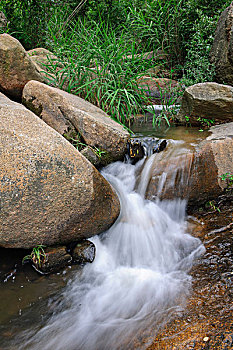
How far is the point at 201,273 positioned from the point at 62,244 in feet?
4.05

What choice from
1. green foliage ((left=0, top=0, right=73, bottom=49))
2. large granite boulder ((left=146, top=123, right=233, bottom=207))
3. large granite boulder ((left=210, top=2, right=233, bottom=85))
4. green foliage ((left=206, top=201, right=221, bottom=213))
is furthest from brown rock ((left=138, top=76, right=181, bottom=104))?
green foliage ((left=0, top=0, right=73, bottom=49))

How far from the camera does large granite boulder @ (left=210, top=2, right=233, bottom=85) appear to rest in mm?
4449

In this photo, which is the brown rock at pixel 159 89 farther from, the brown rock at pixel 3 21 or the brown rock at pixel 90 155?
the brown rock at pixel 3 21

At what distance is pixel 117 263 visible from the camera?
8.36ft

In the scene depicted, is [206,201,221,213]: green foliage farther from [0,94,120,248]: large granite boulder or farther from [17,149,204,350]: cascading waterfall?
[0,94,120,248]: large granite boulder

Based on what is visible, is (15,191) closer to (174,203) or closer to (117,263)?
(117,263)

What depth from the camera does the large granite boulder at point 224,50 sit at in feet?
14.6

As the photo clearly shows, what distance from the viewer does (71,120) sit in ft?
10.5

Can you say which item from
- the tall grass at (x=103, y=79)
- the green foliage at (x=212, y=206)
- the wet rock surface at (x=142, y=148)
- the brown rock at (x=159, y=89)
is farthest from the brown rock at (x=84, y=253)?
the brown rock at (x=159, y=89)

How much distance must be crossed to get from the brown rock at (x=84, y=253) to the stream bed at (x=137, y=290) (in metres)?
0.08

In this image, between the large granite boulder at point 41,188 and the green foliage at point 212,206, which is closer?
the large granite boulder at point 41,188

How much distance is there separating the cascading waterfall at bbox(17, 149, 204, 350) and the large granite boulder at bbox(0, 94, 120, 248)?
372 millimetres

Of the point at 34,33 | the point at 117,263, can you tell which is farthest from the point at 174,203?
the point at 34,33

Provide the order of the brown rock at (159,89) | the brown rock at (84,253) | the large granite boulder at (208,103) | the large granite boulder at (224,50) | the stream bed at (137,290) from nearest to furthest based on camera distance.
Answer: the stream bed at (137,290)
the brown rock at (84,253)
the large granite boulder at (208,103)
the large granite boulder at (224,50)
the brown rock at (159,89)
